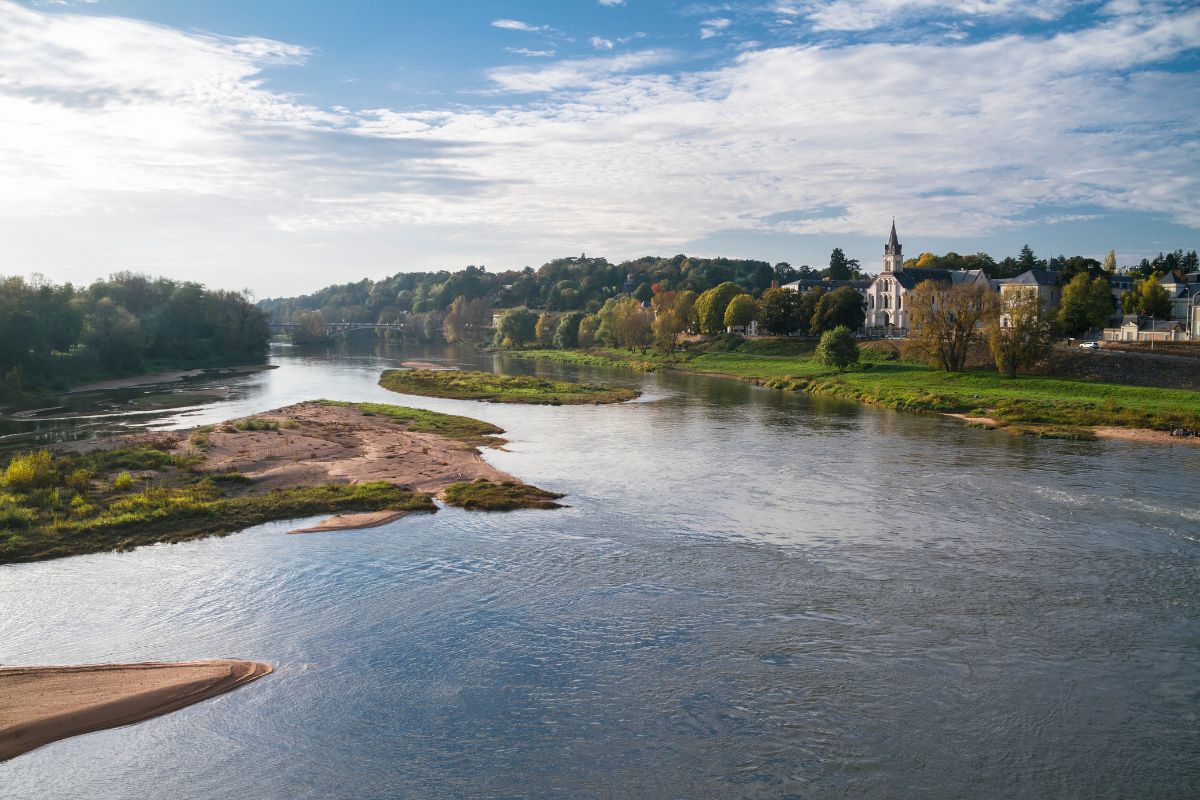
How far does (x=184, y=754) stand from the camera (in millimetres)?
13273

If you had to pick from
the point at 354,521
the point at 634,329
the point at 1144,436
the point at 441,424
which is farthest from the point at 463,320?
the point at 354,521

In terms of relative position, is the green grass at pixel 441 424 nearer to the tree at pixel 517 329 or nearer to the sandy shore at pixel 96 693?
the sandy shore at pixel 96 693

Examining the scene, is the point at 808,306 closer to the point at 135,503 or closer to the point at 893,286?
the point at 893,286

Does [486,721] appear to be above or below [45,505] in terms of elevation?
below

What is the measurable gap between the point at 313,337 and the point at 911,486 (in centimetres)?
16084

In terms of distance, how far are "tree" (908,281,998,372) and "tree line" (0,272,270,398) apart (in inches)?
2697

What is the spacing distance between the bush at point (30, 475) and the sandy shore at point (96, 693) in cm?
1429

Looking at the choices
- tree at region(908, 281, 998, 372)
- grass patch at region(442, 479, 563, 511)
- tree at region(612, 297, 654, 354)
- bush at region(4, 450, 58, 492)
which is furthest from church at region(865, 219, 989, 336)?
bush at region(4, 450, 58, 492)

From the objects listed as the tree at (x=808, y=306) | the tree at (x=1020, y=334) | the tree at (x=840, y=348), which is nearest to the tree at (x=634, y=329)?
→ the tree at (x=808, y=306)

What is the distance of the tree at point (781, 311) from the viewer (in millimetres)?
95188

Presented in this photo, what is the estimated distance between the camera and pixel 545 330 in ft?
470

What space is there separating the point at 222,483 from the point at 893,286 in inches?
3319

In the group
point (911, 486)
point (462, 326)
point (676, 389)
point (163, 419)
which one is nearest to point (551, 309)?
point (462, 326)

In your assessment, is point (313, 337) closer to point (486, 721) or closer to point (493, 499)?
point (493, 499)
